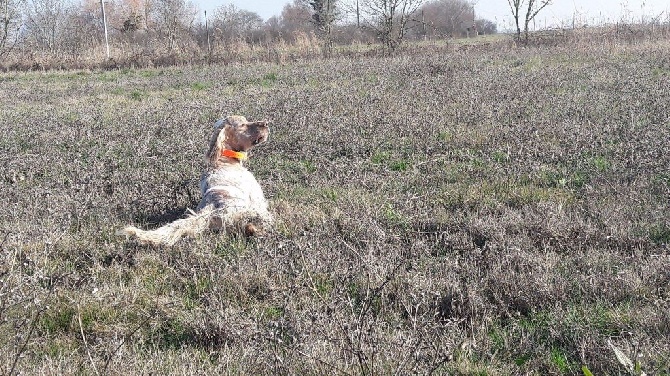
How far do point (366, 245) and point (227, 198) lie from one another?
127 centimetres

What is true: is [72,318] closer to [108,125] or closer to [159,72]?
[108,125]

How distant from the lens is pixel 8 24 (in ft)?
80.3

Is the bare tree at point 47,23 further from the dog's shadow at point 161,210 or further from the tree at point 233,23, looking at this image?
the dog's shadow at point 161,210

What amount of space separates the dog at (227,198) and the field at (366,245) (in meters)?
0.13

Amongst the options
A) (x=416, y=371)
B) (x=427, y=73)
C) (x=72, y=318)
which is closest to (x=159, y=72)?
(x=427, y=73)

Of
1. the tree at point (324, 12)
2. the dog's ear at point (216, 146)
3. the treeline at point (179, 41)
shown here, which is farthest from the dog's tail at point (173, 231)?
the tree at point (324, 12)

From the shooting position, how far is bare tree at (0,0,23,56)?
Answer: 24344 mm

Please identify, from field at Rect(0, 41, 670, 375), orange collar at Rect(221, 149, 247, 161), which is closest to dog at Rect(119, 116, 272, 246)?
orange collar at Rect(221, 149, 247, 161)

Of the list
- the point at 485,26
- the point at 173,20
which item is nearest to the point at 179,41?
the point at 173,20

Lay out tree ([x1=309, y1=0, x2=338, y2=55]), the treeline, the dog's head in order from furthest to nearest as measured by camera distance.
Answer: tree ([x1=309, y1=0, x2=338, y2=55])
the treeline
the dog's head

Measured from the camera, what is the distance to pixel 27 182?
19.0 ft

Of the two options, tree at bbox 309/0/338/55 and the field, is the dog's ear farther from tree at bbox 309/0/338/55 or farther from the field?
tree at bbox 309/0/338/55

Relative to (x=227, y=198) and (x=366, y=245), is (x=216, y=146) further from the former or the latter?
(x=366, y=245)

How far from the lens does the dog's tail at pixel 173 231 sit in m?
3.83
